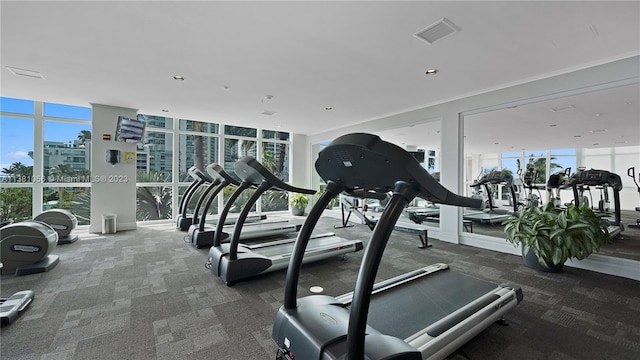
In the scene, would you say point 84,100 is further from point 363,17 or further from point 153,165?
point 363,17

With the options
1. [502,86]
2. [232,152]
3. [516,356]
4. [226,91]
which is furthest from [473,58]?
[232,152]

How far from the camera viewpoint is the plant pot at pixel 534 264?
344cm

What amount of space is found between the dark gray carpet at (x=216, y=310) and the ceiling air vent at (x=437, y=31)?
106 inches

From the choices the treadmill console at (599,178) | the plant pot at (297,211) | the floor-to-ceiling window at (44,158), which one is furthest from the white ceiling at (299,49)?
the plant pot at (297,211)

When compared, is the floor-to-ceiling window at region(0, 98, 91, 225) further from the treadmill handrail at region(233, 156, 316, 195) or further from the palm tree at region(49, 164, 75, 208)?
the treadmill handrail at region(233, 156, 316, 195)

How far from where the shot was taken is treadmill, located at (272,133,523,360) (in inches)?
51.3

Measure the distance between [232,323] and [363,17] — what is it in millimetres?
2904

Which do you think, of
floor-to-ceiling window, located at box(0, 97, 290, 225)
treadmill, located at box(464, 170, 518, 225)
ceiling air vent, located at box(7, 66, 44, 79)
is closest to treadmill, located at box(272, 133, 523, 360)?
treadmill, located at box(464, 170, 518, 225)

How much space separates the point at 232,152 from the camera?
8.09m

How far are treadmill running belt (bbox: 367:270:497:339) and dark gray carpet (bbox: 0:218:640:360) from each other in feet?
0.91

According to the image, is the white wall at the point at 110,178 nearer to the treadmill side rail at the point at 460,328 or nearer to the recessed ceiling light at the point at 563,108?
the treadmill side rail at the point at 460,328

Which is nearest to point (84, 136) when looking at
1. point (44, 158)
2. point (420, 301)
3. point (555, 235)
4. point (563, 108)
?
point (44, 158)

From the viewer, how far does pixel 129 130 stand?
5820 mm

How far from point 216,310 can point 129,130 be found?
511 centimetres
